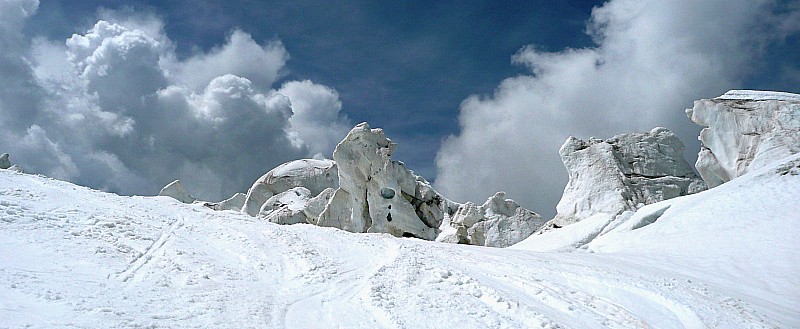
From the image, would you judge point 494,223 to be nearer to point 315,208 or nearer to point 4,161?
point 315,208

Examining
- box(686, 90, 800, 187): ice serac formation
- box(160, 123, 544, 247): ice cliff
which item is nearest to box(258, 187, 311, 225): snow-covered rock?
box(160, 123, 544, 247): ice cliff

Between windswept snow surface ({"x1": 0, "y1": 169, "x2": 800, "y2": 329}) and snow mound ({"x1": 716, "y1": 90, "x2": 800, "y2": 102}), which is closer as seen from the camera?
windswept snow surface ({"x1": 0, "y1": 169, "x2": 800, "y2": 329})

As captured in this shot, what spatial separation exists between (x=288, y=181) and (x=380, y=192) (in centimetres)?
2199

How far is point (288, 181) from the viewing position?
59.7 metres

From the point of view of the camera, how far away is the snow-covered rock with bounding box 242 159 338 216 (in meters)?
59.3

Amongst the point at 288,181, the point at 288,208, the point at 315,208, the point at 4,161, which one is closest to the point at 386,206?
the point at 315,208

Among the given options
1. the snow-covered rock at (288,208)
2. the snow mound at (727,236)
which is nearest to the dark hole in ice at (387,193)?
the snow-covered rock at (288,208)

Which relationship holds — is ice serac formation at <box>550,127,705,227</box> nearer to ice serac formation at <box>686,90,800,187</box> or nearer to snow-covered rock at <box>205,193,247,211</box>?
ice serac formation at <box>686,90,800,187</box>

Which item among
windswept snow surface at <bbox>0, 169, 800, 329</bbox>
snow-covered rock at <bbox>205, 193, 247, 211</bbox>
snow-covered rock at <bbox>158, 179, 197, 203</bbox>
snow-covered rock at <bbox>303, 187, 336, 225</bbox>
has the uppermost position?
snow-covered rock at <bbox>158, 179, 197, 203</bbox>

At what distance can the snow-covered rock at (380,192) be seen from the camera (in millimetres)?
40500

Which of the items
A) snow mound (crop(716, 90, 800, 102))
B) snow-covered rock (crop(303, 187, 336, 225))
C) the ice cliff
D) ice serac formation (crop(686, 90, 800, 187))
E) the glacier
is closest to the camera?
the glacier

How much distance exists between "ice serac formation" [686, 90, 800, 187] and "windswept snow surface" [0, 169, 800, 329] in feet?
30.4

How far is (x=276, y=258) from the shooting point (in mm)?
11758

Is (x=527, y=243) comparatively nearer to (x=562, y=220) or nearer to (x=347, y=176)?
(x=562, y=220)
